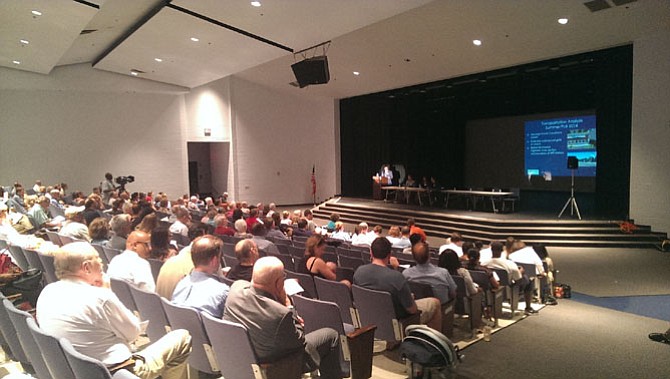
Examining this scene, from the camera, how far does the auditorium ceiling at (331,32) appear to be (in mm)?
8508

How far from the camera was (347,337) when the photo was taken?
285 cm

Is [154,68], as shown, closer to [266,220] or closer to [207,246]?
[266,220]

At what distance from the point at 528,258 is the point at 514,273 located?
82 cm

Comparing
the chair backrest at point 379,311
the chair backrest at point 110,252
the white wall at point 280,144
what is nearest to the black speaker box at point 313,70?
the white wall at point 280,144

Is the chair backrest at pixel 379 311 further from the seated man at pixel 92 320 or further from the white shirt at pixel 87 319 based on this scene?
the white shirt at pixel 87 319

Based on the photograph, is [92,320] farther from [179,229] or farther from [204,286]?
[179,229]

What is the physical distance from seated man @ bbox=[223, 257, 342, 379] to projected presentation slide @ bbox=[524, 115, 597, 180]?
39.1ft

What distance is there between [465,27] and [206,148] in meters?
13.6

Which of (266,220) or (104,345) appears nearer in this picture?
(104,345)

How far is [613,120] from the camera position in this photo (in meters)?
10.5

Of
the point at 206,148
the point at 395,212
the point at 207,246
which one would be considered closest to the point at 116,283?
the point at 207,246

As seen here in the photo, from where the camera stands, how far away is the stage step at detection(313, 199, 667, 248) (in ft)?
31.4

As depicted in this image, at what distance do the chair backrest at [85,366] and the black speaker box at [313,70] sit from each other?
9.17 meters

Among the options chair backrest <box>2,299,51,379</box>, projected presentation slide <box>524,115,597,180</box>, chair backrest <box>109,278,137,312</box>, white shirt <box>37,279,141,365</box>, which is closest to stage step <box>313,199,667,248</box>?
projected presentation slide <box>524,115,597,180</box>
